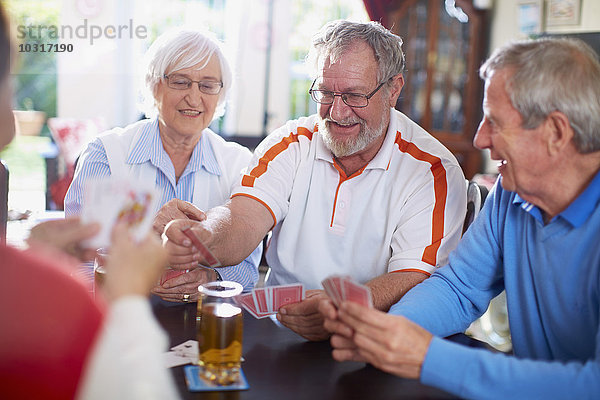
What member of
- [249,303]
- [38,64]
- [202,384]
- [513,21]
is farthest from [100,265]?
[38,64]

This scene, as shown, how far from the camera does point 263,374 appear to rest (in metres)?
1.42

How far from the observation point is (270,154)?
7.74ft

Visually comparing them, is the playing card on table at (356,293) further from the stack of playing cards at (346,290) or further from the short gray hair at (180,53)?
the short gray hair at (180,53)

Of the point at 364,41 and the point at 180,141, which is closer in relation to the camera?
the point at 364,41

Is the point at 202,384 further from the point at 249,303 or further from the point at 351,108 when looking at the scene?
the point at 351,108

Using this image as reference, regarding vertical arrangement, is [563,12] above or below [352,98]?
above

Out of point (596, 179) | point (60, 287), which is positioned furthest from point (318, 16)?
point (60, 287)

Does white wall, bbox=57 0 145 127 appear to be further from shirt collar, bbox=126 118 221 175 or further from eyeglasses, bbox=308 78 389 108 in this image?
eyeglasses, bbox=308 78 389 108

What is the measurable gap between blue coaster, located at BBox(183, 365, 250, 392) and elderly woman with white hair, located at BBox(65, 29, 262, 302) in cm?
111

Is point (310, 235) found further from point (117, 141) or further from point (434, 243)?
point (117, 141)

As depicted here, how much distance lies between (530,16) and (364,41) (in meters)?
4.18

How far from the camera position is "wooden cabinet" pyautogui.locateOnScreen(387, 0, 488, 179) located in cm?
649

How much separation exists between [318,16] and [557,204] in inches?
246

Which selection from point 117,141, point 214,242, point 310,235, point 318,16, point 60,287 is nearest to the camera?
point 60,287
